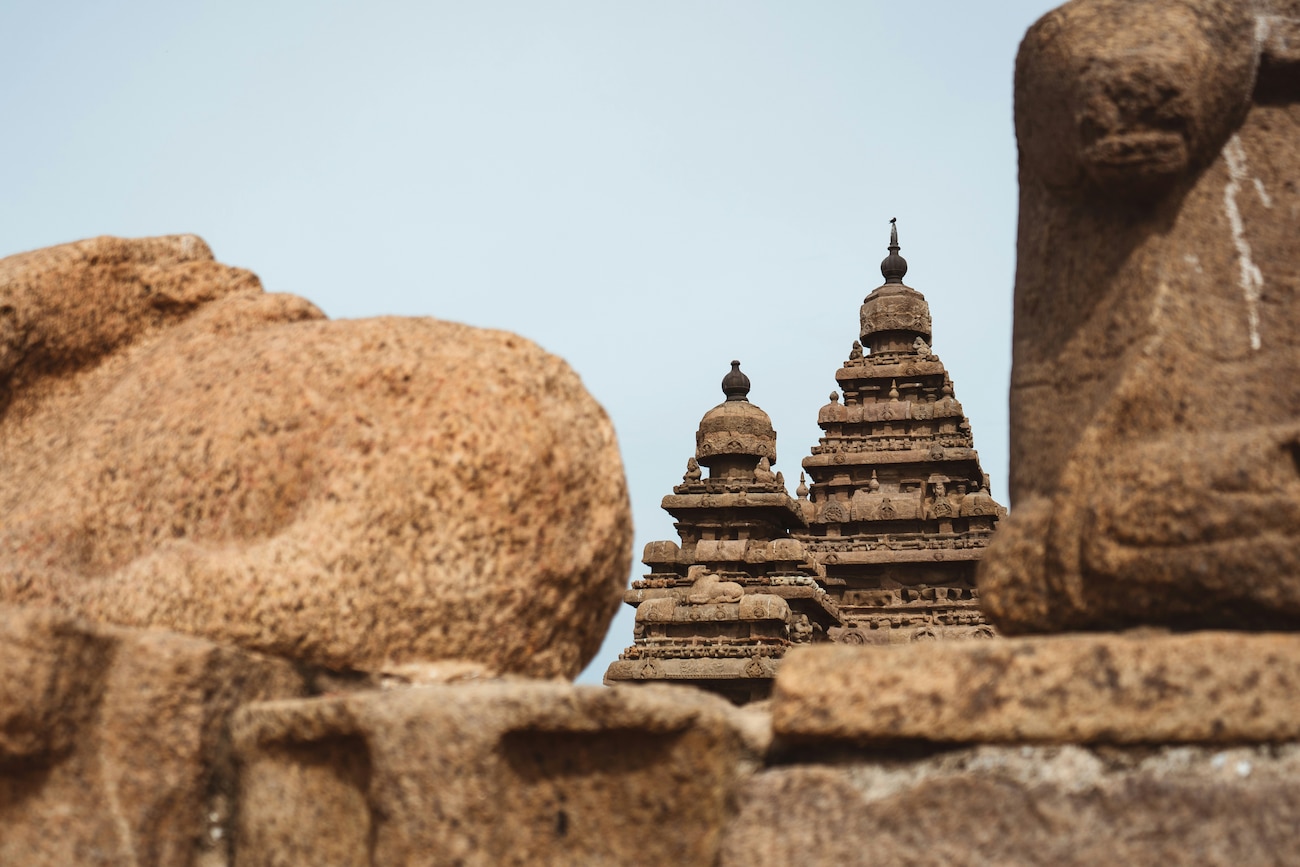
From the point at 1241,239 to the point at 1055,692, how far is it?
1070 millimetres

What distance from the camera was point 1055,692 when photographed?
243 centimetres

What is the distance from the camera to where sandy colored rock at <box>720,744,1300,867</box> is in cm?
229

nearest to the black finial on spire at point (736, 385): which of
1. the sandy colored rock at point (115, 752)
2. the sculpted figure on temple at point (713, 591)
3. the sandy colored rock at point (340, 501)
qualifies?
the sculpted figure on temple at point (713, 591)

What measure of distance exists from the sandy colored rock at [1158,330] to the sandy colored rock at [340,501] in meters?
0.89

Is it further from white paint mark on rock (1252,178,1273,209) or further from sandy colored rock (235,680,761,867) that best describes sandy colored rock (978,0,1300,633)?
sandy colored rock (235,680,761,867)

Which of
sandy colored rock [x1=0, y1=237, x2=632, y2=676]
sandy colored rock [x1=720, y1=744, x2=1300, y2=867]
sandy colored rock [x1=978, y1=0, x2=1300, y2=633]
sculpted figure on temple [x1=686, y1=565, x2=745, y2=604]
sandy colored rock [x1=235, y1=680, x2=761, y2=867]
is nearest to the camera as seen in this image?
sandy colored rock [x1=720, y1=744, x2=1300, y2=867]

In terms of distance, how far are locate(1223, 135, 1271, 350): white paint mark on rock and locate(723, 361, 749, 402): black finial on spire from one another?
62.1ft

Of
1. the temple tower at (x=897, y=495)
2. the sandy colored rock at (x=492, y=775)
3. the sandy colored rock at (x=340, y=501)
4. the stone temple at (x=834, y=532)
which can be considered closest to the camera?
the sandy colored rock at (x=492, y=775)

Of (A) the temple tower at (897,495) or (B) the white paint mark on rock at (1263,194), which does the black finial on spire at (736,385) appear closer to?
(A) the temple tower at (897,495)

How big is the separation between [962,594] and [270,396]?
1879 centimetres

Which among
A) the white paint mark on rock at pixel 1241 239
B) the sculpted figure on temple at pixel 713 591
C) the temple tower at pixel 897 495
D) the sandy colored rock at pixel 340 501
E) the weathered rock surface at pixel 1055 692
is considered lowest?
the weathered rock surface at pixel 1055 692

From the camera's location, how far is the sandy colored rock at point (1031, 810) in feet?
7.53

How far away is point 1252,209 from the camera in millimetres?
2973

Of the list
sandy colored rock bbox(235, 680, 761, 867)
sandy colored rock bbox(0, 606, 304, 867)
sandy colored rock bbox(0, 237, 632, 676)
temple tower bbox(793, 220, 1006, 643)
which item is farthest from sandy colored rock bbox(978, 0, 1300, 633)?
temple tower bbox(793, 220, 1006, 643)
